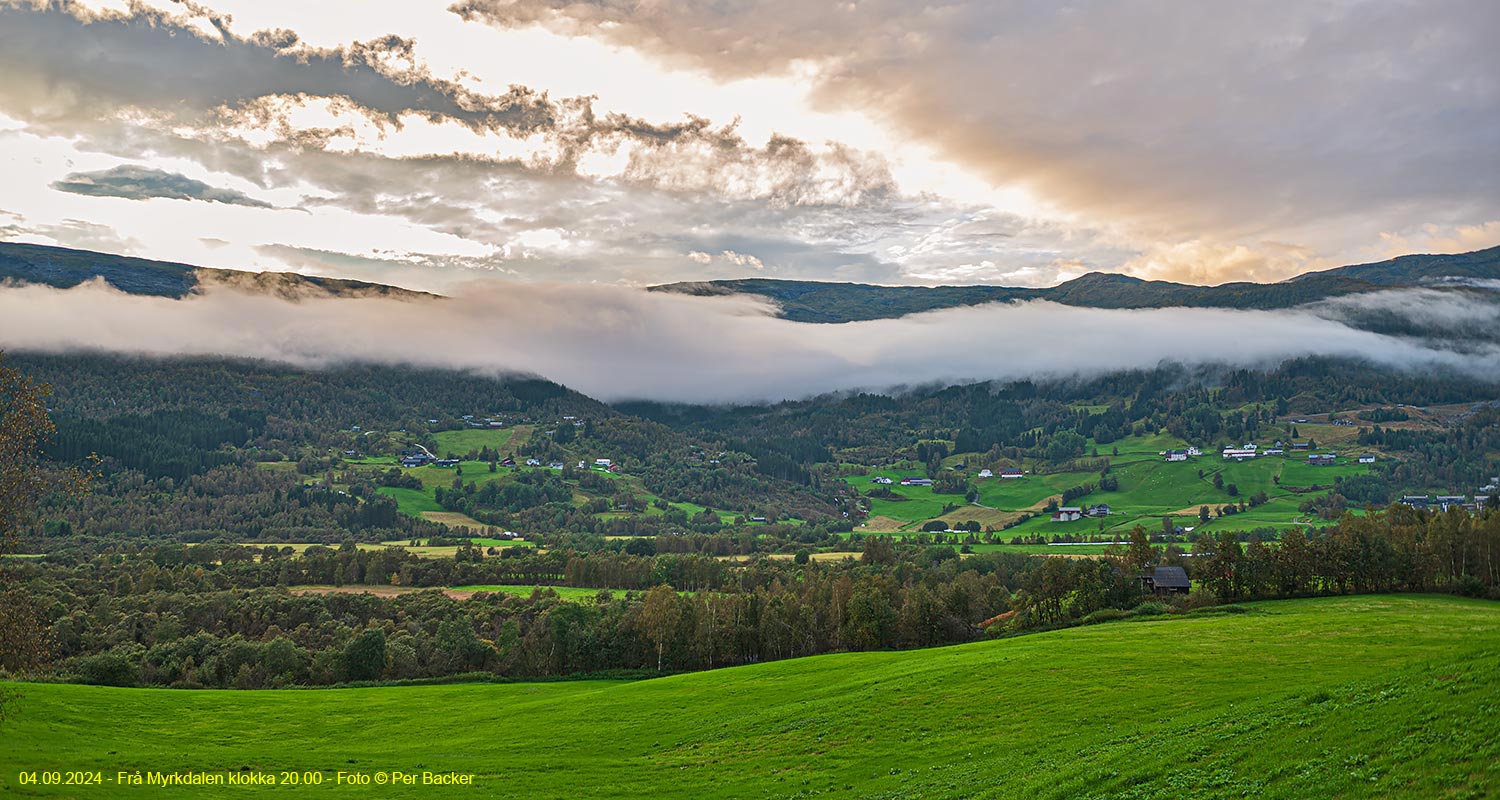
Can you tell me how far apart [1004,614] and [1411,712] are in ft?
269

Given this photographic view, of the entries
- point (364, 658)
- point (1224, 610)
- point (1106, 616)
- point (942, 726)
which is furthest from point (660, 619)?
point (1224, 610)

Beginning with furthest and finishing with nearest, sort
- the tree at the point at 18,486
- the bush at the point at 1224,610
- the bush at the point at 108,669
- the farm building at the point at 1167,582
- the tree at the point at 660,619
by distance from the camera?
the farm building at the point at 1167,582 → the tree at the point at 660,619 → the bush at the point at 1224,610 → the bush at the point at 108,669 → the tree at the point at 18,486

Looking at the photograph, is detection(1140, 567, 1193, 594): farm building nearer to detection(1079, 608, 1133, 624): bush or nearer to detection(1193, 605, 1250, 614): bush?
detection(1193, 605, 1250, 614): bush

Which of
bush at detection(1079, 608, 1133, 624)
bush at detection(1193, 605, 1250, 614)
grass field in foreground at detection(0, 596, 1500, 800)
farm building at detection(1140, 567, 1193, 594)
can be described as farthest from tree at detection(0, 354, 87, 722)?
farm building at detection(1140, 567, 1193, 594)

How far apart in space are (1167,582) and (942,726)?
251 ft

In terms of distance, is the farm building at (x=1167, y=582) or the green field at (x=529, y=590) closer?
the farm building at (x=1167, y=582)

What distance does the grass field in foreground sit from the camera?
858 inches

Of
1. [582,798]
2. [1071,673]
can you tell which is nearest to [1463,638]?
[1071,673]

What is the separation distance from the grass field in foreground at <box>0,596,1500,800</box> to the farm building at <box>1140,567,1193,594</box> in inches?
1295

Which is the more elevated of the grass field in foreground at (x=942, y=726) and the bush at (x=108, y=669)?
the grass field in foreground at (x=942, y=726)

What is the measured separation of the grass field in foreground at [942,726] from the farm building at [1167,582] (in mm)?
32893

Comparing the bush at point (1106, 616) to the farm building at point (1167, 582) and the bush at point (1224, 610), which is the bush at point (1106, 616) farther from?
the farm building at point (1167, 582)

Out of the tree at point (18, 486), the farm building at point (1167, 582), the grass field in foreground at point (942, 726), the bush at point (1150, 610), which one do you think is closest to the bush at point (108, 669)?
the grass field in foreground at point (942, 726)

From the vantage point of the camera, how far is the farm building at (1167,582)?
323 ft
